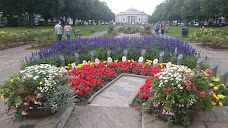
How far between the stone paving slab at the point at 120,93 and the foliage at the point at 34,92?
1.16 metres

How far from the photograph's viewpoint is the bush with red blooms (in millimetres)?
4936

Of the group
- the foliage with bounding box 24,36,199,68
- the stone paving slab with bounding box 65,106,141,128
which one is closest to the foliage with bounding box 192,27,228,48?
the foliage with bounding box 24,36,199,68

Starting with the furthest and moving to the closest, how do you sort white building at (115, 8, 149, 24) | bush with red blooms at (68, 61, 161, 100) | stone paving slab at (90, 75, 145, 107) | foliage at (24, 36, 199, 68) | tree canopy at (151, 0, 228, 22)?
white building at (115, 8, 149, 24)
tree canopy at (151, 0, 228, 22)
foliage at (24, 36, 199, 68)
bush with red blooms at (68, 61, 161, 100)
stone paving slab at (90, 75, 145, 107)

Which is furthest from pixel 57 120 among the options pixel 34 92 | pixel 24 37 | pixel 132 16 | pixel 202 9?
pixel 132 16

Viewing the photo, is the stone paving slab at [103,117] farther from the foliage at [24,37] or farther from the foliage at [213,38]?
the foliage at [24,37]

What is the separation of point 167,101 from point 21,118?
2.27 metres

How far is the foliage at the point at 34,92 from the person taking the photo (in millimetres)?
3396

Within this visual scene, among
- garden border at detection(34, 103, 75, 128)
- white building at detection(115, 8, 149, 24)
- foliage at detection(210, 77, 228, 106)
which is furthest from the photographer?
white building at detection(115, 8, 149, 24)

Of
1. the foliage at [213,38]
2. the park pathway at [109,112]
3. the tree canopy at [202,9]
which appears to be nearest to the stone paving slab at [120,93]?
the park pathway at [109,112]

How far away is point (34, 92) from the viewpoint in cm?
344

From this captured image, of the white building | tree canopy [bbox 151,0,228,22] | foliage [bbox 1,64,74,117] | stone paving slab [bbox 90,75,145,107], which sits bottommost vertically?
stone paving slab [bbox 90,75,145,107]

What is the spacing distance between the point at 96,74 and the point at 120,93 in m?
1.19

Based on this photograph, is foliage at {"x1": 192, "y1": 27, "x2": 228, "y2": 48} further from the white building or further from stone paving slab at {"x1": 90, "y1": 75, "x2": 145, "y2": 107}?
the white building

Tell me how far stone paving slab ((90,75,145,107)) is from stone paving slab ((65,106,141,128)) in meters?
0.32
